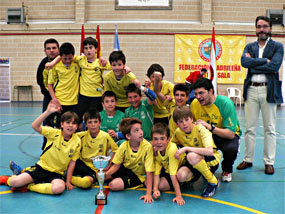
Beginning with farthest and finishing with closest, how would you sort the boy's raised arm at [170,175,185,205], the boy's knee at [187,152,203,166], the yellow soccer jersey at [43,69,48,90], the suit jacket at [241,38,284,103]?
the yellow soccer jersey at [43,69,48,90]
the suit jacket at [241,38,284,103]
the boy's knee at [187,152,203,166]
the boy's raised arm at [170,175,185,205]

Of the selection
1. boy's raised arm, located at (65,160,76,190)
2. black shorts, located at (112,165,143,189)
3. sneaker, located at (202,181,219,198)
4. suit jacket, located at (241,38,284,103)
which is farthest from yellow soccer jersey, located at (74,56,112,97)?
sneaker, located at (202,181,219,198)

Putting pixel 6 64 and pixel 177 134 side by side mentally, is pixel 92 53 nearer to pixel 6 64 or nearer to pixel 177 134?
pixel 177 134

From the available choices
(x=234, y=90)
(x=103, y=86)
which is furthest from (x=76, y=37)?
(x=103, y=86)

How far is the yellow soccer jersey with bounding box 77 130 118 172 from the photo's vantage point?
139 inches

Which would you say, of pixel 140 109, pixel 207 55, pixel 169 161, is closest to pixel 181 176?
pixel 169 161

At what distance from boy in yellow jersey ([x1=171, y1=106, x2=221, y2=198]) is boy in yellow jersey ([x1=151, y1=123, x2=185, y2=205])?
106mm

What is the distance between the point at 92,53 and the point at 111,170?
186cm

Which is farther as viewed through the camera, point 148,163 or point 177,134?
point 177,134

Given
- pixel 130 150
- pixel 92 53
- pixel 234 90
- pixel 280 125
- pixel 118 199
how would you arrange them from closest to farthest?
1. pixel 118 199
2. pixel 130 150
3. pixel 92 53
4. pixel 280 125
5. pixel 234 90

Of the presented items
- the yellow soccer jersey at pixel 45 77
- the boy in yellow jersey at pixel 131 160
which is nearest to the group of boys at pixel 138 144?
the boy in yellow jersey at pixel 131 160

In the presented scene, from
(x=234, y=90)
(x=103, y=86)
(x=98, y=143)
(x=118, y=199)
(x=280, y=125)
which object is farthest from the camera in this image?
(x=234, y=90)

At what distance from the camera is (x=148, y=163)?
3098 mm

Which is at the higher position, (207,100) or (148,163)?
(207,100)

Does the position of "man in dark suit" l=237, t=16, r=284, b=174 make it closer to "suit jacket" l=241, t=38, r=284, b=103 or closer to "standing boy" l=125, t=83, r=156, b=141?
"suit jacket" l=241, t=38, r=284, b=103
